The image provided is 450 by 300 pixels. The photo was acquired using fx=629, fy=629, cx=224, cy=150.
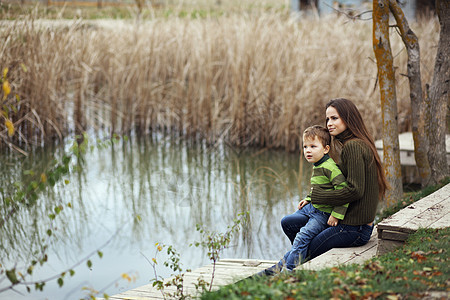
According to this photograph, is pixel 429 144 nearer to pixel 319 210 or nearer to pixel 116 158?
pixel 319 210

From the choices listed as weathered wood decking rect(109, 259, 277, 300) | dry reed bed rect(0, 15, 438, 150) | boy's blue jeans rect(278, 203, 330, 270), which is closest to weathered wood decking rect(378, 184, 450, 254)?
boy's blue jeans rect(278, 203, 330, 270)

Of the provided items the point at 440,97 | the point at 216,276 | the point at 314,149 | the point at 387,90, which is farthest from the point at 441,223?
the point at 440,97

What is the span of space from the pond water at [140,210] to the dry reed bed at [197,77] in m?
0.41

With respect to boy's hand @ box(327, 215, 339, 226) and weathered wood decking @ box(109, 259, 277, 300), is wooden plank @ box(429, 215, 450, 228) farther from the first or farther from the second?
weathered wood decking @ box(109, 259, 277, 300)

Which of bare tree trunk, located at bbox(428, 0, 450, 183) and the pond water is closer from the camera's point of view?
the pond water

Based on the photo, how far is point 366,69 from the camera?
8.94 meters

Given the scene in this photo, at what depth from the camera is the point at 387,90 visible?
5.06m

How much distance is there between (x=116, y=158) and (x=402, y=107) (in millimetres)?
4000

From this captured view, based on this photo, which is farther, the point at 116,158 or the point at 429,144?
the point at 116,158

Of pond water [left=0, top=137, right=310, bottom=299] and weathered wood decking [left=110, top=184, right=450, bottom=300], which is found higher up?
weathered wood decking [left=110, top=184, right=450, bottom=300]

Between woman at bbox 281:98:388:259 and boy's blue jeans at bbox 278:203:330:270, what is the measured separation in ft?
0.15

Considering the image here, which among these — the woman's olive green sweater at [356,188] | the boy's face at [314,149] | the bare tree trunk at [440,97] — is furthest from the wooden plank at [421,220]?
the bare tree trunk at [440,97]

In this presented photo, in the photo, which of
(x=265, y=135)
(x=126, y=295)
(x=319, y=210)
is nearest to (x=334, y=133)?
(x=319, y=210)

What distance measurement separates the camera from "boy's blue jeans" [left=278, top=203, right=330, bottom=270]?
147 inches
